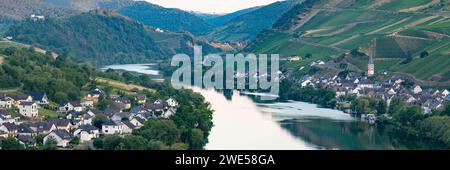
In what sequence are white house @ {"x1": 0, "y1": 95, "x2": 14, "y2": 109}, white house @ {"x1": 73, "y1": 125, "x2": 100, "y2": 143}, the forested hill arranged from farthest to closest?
the forested hill → white house @ {"x1": 0, "y1": 95, "x2": 14, "y2": 109} → white house @ {"x1": 73, "y1": 125, "x2": 100, "y2": 143}

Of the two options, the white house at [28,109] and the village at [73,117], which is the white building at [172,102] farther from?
the white house at [28,109]

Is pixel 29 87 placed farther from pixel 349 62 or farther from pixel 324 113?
pixel 349 62

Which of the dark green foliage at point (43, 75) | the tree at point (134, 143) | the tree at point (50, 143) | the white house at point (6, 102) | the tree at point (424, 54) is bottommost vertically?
the tree at point (50, 143)

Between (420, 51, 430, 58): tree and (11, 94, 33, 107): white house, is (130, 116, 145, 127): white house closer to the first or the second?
(11, 94, 33, 107): white house

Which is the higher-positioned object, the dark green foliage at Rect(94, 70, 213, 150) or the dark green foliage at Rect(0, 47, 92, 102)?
the dark green foliage at Rect(0, 47, 92, 102)

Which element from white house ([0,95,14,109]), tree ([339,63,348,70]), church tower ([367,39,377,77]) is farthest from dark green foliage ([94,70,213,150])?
tree ([339,63,348,70])

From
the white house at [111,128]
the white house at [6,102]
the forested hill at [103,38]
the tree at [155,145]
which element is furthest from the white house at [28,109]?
the forested hill at [103,38]
